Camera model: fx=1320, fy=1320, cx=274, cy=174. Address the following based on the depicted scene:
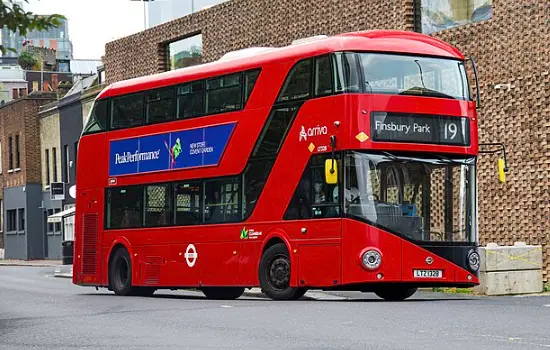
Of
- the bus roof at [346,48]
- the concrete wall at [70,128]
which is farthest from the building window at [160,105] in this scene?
the concrete wall at [70,128]

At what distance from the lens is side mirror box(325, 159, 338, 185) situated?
20422 mm

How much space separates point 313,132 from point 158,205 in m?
5.23

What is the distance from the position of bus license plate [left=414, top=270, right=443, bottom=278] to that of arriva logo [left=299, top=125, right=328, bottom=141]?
266 cm

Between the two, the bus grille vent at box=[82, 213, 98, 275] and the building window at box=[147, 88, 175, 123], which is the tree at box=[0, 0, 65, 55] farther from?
the bus grille vent at box=[82, 213, 98, 275]

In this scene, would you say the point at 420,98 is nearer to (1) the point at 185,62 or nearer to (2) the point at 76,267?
(2) the point at 76,267

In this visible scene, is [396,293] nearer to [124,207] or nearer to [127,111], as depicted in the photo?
[124,207]

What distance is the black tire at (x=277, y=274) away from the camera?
2211 centimetres

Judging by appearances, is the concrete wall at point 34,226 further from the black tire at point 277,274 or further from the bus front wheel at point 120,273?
the black tire at point 277,274

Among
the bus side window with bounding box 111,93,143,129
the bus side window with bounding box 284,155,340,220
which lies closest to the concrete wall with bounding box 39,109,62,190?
the bus side window with bounding box 111,93,143,129

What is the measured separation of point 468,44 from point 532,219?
443cm

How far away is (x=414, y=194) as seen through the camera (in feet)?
69.4

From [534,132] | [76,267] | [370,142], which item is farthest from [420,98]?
[76,267]

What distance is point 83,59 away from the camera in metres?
104

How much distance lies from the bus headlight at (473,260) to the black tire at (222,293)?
572 cm
